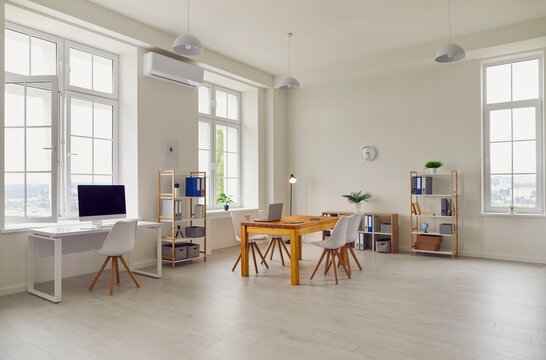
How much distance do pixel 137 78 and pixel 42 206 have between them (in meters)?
2.20

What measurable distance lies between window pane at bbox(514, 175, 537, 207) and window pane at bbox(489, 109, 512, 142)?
26.4 inches

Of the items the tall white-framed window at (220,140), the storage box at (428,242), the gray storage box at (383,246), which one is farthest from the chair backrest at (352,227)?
the tall white-framed window at (220,140)

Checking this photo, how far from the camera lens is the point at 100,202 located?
15.3 feet

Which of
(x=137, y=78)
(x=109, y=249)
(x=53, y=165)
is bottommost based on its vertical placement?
(x=109, y=249)

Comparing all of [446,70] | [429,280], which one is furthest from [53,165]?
[446,70]

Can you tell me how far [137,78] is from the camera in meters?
5.60

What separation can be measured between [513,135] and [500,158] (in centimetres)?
40

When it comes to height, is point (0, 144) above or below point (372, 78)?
below

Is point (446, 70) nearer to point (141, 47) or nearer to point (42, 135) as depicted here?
point (141, 47)

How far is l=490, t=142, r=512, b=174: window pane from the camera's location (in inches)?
246

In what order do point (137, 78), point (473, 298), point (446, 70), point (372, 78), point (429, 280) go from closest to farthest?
A: 1. point (473, 298)
2. point (429, 280)
3. point (137, 78)
4. point (446, 70)
5. point (372, 78)

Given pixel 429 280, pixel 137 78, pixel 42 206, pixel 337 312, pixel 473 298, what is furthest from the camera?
pixel 137 78

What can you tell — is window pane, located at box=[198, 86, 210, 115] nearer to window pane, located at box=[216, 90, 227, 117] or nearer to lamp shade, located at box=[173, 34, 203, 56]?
window pane, located at box=[216, 90, 227, 117]

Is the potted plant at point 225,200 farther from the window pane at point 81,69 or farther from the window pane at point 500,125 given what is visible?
the window pane at point 500,125
